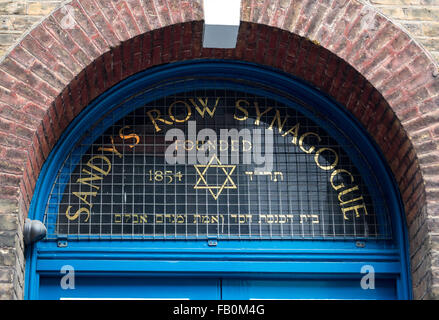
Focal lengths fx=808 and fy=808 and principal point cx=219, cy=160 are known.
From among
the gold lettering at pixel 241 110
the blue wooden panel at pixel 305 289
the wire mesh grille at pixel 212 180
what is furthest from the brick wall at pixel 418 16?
the blue wooden panel at pixel 305 289

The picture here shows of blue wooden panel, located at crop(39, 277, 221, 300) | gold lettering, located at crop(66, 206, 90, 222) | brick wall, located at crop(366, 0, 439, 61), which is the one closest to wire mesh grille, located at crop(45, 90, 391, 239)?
gold lettering, located at crop(66, 206, 90, 222)

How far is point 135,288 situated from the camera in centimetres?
545

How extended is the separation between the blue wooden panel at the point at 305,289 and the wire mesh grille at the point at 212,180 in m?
0.31

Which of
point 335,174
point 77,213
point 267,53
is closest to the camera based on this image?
point 77,213

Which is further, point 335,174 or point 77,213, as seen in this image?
point 335,174

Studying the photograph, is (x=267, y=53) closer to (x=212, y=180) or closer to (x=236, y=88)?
(x=236, y=88)

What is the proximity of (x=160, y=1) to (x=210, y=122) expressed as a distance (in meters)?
0.97

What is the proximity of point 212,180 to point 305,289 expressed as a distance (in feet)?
3.25

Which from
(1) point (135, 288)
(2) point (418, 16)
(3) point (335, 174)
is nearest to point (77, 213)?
(1) point (135, 288)

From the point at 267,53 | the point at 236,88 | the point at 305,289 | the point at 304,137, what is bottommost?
the point at 305,289

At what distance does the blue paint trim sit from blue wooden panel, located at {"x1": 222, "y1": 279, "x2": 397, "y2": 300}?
0.13 meters

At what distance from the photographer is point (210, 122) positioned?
5.85m

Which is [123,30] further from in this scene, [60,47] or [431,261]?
[431,261]

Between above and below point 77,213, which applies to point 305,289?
below
